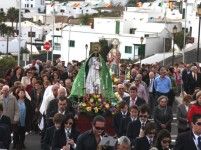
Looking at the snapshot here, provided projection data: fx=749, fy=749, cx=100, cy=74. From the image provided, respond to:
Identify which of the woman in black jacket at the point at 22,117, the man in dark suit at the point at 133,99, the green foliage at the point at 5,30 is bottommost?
the green foliage at the point at 5,30

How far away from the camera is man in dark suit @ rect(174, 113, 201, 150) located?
1045cm

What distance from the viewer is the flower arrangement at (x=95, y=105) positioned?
16.5 m

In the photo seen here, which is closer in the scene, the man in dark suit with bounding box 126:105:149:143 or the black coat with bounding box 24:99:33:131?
the man in dark suit with bounding box 126:105:149:143

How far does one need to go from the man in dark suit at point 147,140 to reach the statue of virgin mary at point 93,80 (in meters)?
5.62

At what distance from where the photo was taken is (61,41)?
9088 cm

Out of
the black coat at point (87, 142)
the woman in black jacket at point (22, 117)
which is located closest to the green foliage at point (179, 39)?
the woman in black jacket at point (22, 117)

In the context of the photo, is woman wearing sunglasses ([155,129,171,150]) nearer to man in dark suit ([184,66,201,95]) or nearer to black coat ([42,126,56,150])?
black coat ([42,126,56,150])

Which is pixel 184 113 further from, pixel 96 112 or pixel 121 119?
pixel 96 112

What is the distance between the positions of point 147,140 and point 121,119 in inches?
119

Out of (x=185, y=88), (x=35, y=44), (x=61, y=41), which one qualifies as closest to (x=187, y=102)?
(x=185, y=88)

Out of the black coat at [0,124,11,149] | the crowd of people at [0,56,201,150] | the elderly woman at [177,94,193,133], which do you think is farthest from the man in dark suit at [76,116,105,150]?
the elderly woman at [177,94,193,133]

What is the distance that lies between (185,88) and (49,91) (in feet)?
21.2

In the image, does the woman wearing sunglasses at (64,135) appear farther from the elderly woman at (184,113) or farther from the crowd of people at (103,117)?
the elderly woman at (184,113)

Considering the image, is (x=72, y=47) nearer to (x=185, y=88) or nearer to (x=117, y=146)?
(x=185, y=88)
